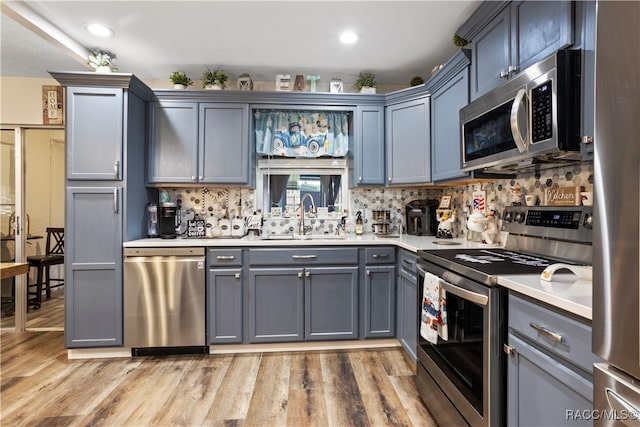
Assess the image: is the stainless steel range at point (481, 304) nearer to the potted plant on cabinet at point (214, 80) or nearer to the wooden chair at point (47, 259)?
the potted plant on cabinet at point (214, 80)

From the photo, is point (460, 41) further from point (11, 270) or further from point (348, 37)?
point (11, 270)

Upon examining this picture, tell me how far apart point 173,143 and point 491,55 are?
2621 millimetres

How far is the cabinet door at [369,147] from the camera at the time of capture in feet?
9.81

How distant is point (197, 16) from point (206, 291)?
2.09 m

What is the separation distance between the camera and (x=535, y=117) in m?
1.43

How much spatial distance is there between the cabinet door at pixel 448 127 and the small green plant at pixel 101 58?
2.81m

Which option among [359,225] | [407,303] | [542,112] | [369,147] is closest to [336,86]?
[369,147]

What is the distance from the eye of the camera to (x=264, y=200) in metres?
3.26

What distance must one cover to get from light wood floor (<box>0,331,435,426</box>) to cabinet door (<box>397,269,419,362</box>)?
173mm

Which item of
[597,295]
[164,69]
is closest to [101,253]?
[164,69]

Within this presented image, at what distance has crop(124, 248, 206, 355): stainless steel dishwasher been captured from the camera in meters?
2.49

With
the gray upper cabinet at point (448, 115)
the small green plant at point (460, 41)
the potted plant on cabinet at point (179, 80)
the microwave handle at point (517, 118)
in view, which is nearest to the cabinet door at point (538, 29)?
the microwave handle at point (517, 118)

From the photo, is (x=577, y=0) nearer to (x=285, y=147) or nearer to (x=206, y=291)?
(x=285, y=147)

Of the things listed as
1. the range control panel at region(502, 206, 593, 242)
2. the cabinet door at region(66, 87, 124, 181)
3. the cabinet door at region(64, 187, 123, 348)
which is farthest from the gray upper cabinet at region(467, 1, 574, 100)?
the cabinet door at region(64, 187, 123, 348)
